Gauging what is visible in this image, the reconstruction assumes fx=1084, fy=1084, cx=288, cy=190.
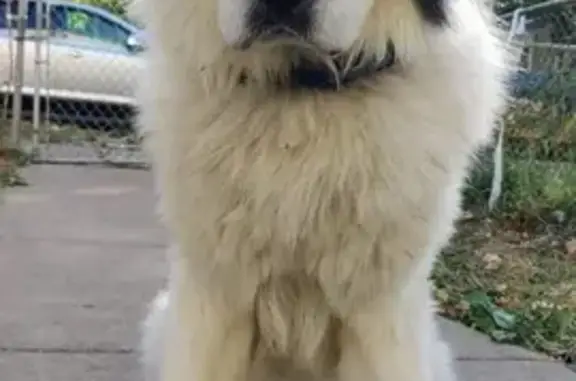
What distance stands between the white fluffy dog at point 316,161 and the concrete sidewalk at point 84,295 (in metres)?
0.69

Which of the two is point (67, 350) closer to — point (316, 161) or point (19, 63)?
point (316, 161)

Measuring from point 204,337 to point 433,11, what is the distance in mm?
892

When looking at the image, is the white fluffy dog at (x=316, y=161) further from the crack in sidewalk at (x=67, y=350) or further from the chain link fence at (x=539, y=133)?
the chain link fence at (x=539, y=133)

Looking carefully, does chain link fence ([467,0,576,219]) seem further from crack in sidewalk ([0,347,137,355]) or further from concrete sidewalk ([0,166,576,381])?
crack in sidewalk ([0,347,137,355])

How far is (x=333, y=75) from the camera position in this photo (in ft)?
7.67

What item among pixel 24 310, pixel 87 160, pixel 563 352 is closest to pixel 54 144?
pixel 87 160

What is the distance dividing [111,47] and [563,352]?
7.38 m

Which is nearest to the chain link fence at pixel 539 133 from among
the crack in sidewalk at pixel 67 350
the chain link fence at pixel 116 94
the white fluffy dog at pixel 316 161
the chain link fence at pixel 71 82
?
the chain link fence at pixel 116 94

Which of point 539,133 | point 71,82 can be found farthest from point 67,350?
point 71,82

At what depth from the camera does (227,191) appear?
7.57 feet

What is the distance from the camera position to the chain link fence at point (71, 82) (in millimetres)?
8297

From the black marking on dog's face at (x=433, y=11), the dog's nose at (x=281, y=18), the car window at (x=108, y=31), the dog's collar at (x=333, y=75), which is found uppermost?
the black marking on dog's face at (x=433, y=11)

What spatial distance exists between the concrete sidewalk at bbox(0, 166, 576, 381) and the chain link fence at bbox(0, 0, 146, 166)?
7.03ft

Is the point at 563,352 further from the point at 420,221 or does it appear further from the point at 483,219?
the point at 483,219
